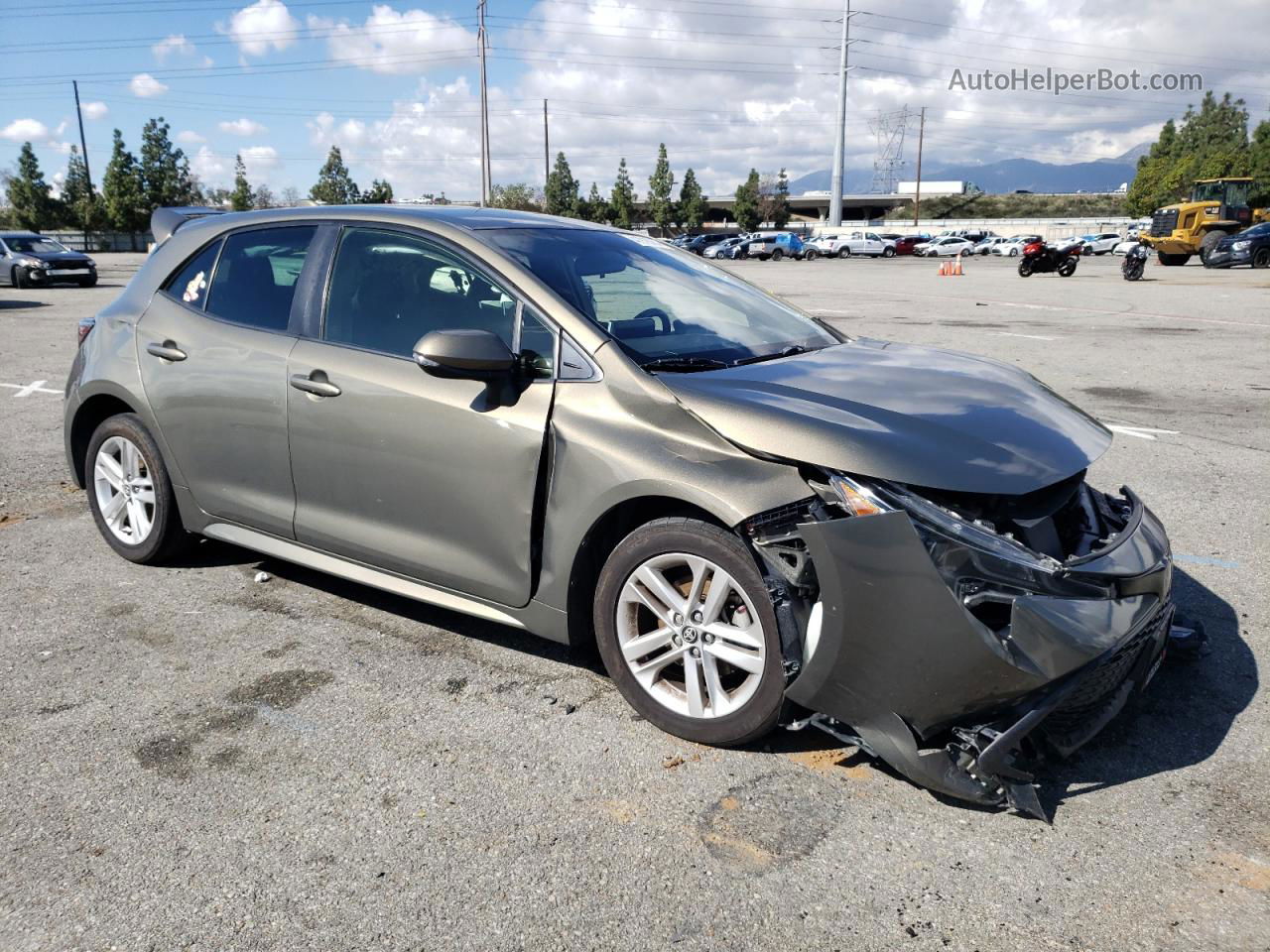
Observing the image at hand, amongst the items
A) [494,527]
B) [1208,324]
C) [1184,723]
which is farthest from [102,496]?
[1208,324]

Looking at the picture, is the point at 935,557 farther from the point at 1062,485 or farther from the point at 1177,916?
the point at 1177,916

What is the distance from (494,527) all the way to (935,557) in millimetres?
1530

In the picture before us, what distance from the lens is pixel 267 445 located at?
13.8ft

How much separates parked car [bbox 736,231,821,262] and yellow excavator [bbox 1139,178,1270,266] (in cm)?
2103

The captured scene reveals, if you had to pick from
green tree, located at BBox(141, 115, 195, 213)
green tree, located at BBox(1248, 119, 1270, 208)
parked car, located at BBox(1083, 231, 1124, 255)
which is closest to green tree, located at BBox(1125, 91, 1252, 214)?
green tree, located at BBox(1248, 119, 1270, 208)

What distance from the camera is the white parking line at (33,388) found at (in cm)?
1011

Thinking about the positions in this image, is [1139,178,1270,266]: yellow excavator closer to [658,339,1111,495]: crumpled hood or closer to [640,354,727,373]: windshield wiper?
[658,339,1111,495]: crumpled hood

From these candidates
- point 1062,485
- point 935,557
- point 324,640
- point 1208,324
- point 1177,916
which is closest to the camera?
point 1177,916

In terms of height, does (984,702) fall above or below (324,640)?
above

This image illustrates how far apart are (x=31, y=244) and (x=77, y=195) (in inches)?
1977

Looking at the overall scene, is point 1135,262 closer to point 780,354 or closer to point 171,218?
point 780,354

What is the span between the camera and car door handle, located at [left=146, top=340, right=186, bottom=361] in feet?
14.9

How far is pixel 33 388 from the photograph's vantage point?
10.4m

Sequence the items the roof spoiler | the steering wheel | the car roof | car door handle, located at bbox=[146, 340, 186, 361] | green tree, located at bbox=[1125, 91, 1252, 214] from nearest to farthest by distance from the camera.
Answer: the steering wheel → the car roof → car door handle, located at bbox=[146, 340, 186, 361] → the roof spoiler → green tree, located at bbox=[1125, 91, 1252, 214]
